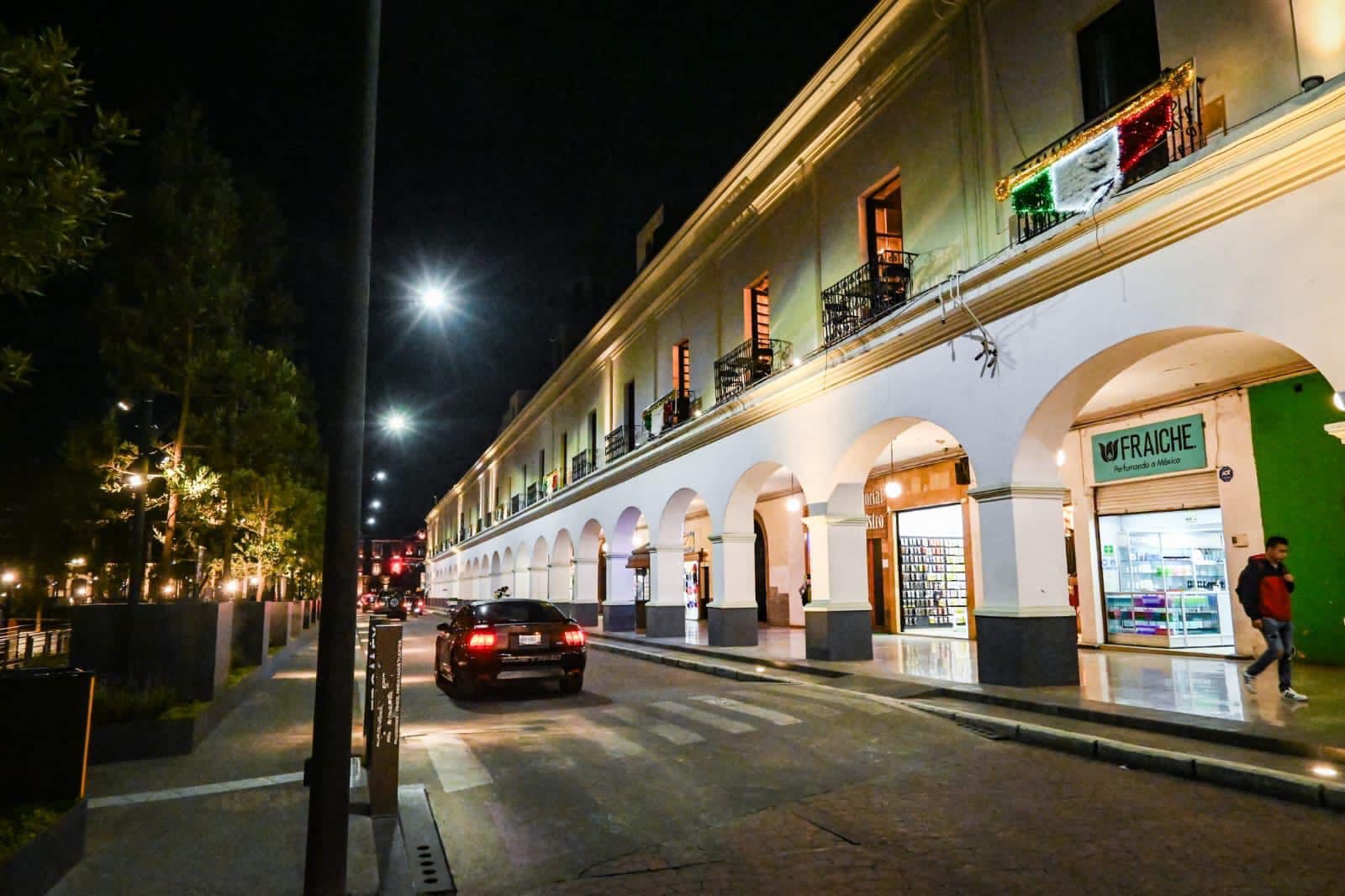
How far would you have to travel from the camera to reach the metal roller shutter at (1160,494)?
13875mm

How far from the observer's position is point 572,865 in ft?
15.9

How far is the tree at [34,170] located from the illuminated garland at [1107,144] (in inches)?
381

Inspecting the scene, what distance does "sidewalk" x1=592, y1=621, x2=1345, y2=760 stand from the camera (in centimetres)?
746

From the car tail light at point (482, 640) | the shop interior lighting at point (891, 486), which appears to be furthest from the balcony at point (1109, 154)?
the shop interior lighting at point (891, 486)

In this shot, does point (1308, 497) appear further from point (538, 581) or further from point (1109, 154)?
point (538, 581)

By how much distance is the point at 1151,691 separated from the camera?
32.8 ft

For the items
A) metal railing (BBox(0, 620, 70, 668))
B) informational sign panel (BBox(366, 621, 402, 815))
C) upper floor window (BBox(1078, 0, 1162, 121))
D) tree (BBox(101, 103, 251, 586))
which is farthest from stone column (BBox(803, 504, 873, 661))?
metal railing (BBox(0, 620, 70, 668))

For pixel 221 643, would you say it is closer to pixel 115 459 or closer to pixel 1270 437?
pixel 115 459

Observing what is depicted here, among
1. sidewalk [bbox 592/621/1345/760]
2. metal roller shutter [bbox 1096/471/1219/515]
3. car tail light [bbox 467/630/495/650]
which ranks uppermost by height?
metal roller shutter [bbox 1096/471/1219/515]

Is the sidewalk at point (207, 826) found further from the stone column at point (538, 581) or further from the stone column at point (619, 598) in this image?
the stone column at point (538, 581)

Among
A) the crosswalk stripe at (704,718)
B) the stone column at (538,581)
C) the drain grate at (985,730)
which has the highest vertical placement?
the stone column at (538,581)

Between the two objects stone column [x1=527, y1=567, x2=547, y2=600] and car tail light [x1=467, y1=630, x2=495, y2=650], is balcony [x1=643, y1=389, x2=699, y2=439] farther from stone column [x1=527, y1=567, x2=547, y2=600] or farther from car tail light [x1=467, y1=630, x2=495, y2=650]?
Answer: stone column [x1=527, y1=567, x2=547, y2=600]

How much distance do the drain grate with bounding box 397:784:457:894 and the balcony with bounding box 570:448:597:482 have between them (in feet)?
75.5

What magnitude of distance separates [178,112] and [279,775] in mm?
10534
